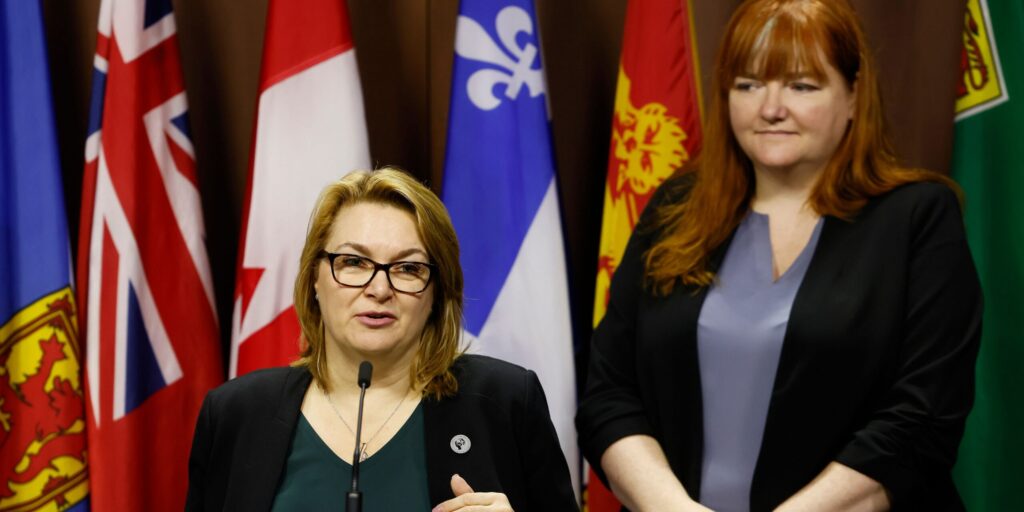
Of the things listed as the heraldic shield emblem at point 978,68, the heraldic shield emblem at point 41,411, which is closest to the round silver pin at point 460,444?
the heraldic shield emblem at point 41,411

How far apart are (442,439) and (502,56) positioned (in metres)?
1.05

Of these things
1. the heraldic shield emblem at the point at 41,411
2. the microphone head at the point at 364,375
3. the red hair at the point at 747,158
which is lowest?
the heraldic shield emblem at the point at 41,411

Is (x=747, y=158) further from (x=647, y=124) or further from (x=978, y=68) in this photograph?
(x=978, y=68)

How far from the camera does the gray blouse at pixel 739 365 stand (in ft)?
6.26

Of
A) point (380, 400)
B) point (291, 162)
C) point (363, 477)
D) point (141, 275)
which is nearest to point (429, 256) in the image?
point (380, 400)

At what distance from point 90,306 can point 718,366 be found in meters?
1.35

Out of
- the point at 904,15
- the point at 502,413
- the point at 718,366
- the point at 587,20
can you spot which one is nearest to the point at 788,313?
the point at 718,366

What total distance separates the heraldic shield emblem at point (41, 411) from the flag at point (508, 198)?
0.83 metres

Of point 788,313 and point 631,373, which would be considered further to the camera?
point 631,373

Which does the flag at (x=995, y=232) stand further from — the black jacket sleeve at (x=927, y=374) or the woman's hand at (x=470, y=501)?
the woman's hand at (x=470, y=501)

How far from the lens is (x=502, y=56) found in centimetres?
263

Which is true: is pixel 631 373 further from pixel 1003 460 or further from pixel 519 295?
pixel 1003 460

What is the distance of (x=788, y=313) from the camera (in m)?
1.92

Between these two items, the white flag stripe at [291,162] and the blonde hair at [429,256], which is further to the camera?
the white flag stripe at [291,162]
